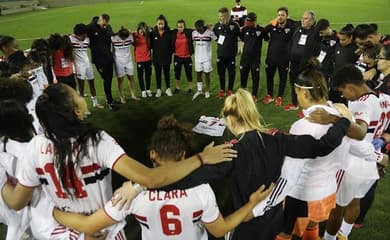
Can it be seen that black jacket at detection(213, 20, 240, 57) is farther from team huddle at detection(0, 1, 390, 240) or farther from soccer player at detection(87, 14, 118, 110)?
team huddle at detection(0, 1, 390, 240)

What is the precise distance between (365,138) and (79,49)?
6.45m

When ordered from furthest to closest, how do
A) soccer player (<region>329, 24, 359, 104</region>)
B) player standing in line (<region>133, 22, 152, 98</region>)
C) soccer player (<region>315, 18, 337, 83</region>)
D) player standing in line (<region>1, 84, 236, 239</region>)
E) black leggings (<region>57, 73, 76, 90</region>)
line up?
1. player standing in line (<region>133, 22, 152, 98</region>)
2. black leggings (<region>57, 73, 76, 90</region>)
3. soccer player (<region>315, 18, 337, 83</region>)
4. soccer player (<region>329, 24, 359, 104</region>)
5. player standing in line (<region>1, 84, 236, 239</region>)

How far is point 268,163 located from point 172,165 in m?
0.82

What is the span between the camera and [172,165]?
2.20m

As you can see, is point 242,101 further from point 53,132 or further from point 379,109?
point 379,109

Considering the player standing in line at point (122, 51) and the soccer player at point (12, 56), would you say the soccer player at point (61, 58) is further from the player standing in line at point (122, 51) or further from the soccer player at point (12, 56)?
the soccer player at point (12, 56)

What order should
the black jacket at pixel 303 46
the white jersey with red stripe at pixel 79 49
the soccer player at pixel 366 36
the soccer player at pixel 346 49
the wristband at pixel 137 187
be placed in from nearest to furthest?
the wristband at pixel 137 187 < the soccer player at pixel 366 36 < the soccer player at pixel 346 49 < the black jacket at pixel 303 46 < the white jersey with red stripe at pixel 79 49

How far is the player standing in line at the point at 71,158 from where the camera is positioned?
226cm

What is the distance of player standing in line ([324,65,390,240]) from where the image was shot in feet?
11.3

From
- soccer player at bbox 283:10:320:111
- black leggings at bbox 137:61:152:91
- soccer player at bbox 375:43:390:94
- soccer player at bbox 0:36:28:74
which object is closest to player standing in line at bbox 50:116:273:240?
soccer player at bbox 375:43:390:94

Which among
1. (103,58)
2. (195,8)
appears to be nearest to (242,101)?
(103,58)

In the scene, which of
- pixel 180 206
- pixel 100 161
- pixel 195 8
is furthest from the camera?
pixel 195 8

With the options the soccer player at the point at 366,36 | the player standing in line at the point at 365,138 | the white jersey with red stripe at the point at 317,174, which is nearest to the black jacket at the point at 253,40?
the soccer player at the point at 366,36

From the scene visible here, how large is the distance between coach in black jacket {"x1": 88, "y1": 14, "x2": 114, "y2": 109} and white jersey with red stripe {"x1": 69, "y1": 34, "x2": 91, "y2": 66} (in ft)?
0.51
